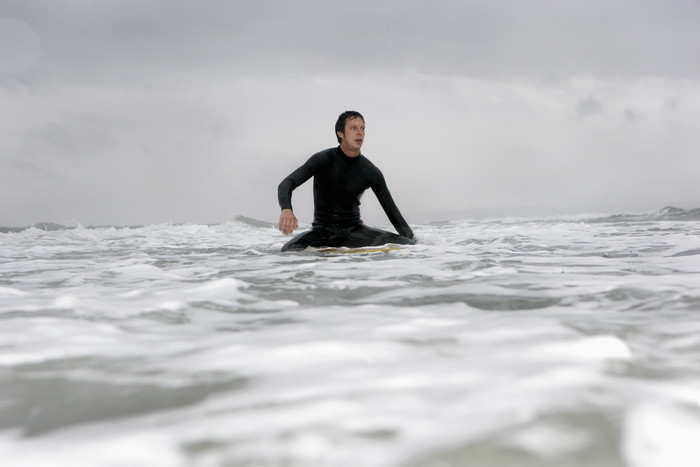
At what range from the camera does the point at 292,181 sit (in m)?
5.70

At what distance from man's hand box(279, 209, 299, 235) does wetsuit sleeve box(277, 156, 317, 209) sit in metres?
0.22

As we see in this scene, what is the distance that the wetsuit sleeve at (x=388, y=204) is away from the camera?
6160 mm

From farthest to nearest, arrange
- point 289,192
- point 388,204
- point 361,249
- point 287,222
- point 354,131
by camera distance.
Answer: point 388,204 < point 354,131 < point 289,192 < point 361,249 < point 287,222

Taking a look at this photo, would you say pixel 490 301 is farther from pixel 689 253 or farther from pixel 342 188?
pixel 342 188

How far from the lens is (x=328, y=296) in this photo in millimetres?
2588

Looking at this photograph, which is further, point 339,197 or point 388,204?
point 388,204

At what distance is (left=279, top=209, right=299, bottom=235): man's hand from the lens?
507cm

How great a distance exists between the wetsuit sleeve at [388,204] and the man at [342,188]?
0.01m

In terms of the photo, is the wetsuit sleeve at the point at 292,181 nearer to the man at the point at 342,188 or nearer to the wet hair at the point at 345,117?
the man at the point at 342,188

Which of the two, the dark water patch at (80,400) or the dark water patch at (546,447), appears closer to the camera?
the dark water patch at (546,447)

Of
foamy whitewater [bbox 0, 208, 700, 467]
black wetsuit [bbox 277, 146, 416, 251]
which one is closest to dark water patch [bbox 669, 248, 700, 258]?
foamy whitewater [bbox 0, 208, 700, 467]

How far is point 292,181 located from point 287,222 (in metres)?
0.74

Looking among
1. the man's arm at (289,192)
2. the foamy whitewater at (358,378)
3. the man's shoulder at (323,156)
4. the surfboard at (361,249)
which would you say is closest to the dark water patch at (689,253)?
the foamy whitewater at (358,378)

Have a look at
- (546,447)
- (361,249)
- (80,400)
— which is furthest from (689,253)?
(80,400)
